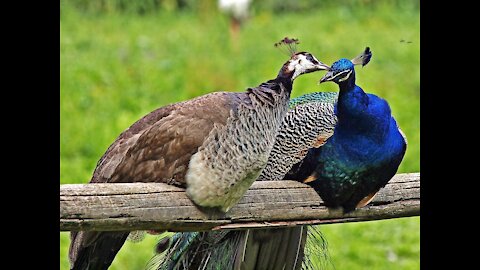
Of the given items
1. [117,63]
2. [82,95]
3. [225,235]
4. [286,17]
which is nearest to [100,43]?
[117,63]

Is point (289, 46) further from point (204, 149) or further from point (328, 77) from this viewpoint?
point (204, 149)

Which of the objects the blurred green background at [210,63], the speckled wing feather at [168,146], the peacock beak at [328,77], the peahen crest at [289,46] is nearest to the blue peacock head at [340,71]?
the peacock beak at [328,77]

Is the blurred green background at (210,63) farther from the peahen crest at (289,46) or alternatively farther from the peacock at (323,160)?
the peahen crest at (289,46)

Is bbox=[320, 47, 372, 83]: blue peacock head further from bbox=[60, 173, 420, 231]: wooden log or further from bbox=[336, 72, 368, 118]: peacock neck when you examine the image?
bbox=[60, 173, 420, 231]: wooden log

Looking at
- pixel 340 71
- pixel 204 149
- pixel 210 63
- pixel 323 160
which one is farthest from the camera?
pixel 210 63

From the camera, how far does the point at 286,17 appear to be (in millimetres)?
7641

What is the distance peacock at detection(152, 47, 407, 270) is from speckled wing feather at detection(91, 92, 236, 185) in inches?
13.3

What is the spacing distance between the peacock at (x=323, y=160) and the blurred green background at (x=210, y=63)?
5.34 feet

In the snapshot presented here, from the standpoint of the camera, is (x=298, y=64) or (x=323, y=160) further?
(x=323, y=160)

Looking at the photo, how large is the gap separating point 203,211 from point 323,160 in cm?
47

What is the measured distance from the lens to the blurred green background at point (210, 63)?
15.8 ft

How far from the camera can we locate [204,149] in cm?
223

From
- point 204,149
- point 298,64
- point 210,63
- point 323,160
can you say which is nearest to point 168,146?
point 204,149
